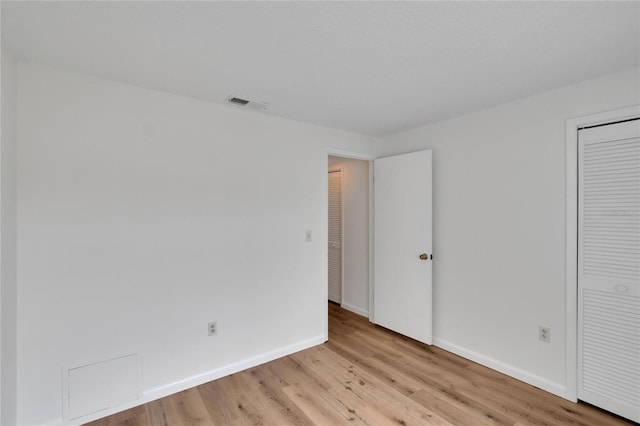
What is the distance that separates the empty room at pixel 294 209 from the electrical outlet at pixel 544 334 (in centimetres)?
1

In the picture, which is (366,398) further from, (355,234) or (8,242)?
(8,242)

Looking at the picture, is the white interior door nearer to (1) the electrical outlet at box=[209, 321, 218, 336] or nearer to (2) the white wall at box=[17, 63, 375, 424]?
(2) the white wall at box=[17, 63, 375, 424]

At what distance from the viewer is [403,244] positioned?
135 inches

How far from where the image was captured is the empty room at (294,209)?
164 cm

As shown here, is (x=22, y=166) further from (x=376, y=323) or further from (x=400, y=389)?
(x=376, y=323)

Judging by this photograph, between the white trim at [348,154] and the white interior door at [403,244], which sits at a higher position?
the white trim at [348,154]

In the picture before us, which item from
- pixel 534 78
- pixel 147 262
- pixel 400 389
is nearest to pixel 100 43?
pixel 147 262

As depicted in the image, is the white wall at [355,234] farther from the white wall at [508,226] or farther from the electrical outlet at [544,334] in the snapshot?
the electrical outlet at [544,334]

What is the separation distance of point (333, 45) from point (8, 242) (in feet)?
6.93

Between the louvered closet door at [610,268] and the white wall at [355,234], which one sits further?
the white wall at [355,234]

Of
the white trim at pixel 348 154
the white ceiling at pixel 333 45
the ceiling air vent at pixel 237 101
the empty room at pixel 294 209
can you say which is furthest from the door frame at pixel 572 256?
the ceiling air vent at pixel 237 101

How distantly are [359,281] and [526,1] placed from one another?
345cm

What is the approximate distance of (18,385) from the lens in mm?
1850

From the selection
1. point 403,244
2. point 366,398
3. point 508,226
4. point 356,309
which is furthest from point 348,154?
point 366,398
